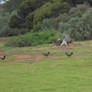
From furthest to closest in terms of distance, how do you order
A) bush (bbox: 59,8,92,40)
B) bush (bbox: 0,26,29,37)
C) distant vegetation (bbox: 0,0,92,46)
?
bush (bbox: 0,26,29,37)
distant vegetation (bbox: 0,0,92,46)
bush (bbox: 59,8,92,40)

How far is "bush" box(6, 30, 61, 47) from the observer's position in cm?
3522

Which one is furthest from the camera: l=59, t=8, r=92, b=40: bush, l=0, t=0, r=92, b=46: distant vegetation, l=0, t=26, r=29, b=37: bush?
l=0, t=26, r=29, b=37: bush

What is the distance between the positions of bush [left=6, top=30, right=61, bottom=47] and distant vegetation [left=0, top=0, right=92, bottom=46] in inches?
61.2

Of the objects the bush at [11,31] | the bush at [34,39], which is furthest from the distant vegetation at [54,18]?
the bush at [34,39]

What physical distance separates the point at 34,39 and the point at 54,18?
7.63 metres

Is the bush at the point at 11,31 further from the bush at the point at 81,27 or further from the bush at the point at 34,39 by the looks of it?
the bush at the point at 81,27

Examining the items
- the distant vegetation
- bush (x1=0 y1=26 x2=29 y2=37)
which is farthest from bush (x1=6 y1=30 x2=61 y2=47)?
bush (x1=0 y1=26 x2=29 y2=37)

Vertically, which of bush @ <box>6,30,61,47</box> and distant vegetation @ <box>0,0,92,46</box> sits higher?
distant vegetation @ <box>0,0,92,46</box>

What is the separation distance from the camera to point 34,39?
36031 millimetres

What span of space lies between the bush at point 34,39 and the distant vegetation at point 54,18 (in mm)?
1554

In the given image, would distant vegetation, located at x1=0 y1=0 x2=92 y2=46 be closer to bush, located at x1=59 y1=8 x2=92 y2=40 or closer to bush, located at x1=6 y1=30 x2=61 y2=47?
bush, located at x1=59 y1=8 x2=92 y2=40

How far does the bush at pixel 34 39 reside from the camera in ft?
116

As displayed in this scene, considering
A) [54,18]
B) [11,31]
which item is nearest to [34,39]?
[54,18]

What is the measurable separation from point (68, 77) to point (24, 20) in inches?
1508
